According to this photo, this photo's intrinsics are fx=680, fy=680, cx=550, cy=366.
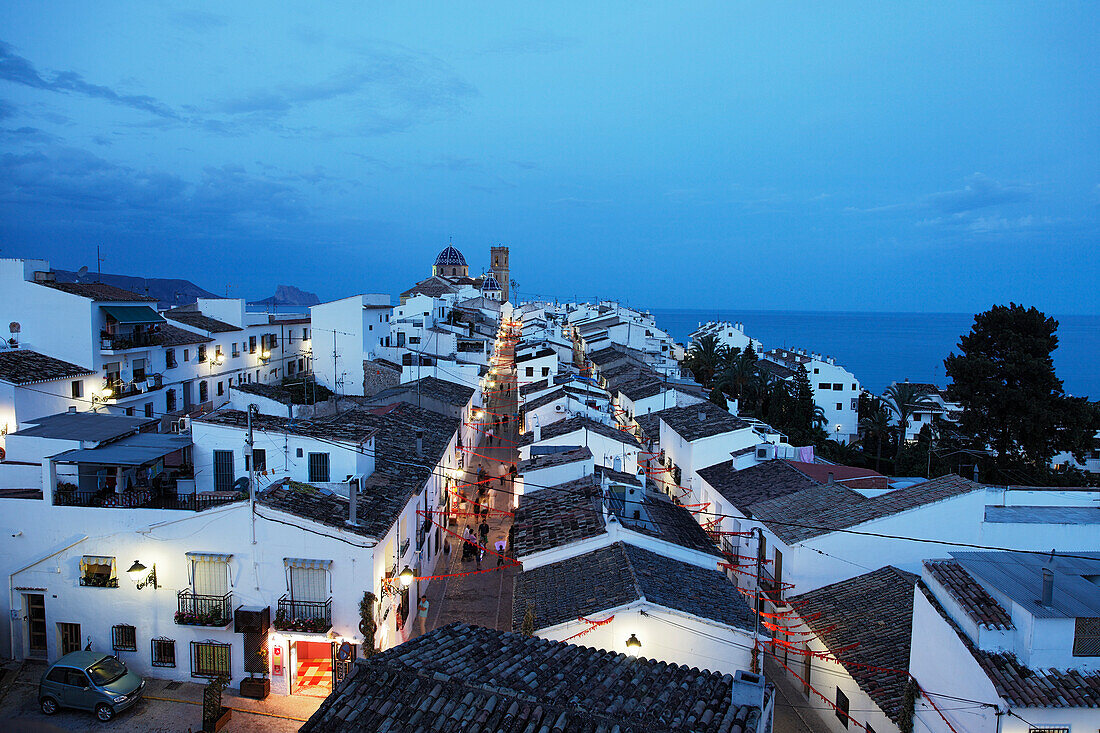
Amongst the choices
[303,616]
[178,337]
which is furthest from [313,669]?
[178,337]

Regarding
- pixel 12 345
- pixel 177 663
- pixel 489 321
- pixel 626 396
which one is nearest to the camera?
pixel 177 663

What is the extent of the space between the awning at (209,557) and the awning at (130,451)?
2683 millimetres

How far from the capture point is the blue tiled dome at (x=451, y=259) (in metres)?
104

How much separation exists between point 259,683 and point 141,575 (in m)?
3.74

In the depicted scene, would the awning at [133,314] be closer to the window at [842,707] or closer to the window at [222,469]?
the window at [222,469]

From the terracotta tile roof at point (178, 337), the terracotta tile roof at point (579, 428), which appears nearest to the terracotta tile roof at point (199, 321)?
the terracotta tile roof at point (178, 337)

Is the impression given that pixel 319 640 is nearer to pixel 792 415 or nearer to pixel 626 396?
pixel 626 396

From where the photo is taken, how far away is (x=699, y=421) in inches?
1180

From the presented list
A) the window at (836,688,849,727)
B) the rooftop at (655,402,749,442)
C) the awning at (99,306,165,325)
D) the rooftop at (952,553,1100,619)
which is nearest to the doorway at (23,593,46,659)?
the window at (836,688,849,727)

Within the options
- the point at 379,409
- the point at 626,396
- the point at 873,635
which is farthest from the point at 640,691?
the point at 626,396

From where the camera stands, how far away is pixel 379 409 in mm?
28000

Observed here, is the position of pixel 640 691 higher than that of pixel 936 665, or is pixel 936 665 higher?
pixel 640 691

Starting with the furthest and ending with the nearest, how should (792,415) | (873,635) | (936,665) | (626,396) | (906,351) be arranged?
(906,351) → (792,415) → (626,396) → (873,635) → (936,665)

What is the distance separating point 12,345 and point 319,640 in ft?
82.2
